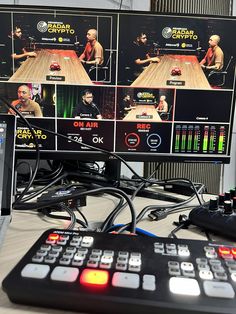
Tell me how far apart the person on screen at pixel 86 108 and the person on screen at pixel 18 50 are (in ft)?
0.45

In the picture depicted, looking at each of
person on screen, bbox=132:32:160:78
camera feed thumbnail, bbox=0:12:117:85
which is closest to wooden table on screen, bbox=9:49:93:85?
camera feed thumbnail, bbox=0:12:117:85

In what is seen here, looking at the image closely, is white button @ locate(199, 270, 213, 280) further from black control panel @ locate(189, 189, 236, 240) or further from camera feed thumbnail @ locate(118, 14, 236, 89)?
camera feed thumbnail @ locate(118, 14, 236, 89)

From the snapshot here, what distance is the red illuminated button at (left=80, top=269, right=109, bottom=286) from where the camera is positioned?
1.07 ft

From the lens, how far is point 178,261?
1.23ft

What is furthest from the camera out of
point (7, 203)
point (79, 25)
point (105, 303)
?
point (79, 25)

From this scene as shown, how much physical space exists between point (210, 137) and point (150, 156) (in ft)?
0.47

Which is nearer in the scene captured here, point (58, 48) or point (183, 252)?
point (183, 252)

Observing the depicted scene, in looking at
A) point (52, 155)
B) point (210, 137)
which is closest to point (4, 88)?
point (52, 155)

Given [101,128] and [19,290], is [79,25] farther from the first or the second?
[19,290]

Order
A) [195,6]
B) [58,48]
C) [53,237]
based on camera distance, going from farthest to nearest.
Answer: [195,6] < [58,48] < [53,237]

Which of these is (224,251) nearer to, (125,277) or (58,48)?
(125,277)

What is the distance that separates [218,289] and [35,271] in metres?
0.19

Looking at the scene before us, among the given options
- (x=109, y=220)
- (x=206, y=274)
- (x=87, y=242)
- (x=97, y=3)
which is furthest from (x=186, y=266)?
(x=97, y=3)

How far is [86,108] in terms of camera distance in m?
0.71
